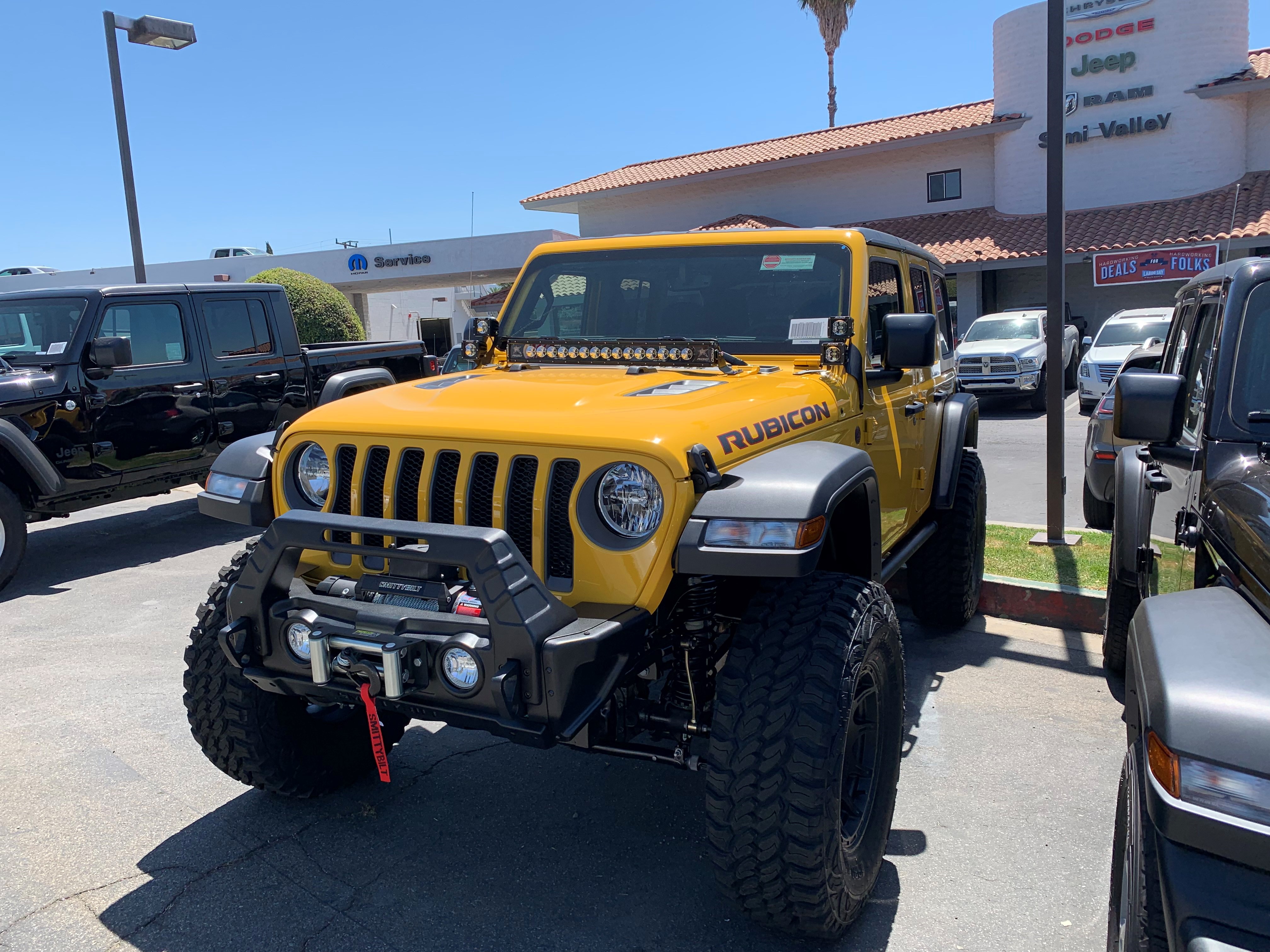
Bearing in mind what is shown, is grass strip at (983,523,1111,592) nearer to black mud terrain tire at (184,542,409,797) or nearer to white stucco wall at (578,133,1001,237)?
black mud terrain tire at (184,542,409,797)

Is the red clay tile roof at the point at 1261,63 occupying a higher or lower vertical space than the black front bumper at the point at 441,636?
higher

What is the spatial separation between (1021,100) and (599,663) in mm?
24220

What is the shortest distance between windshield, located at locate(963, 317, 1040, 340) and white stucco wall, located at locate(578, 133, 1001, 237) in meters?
7.48

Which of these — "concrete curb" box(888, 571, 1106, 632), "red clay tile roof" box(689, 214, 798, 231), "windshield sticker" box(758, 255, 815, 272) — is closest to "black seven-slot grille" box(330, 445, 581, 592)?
"windshield sticker" box(758, 255, 815, 272)

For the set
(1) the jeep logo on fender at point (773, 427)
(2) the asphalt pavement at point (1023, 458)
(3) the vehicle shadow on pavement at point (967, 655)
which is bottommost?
(3) the vehicle shadow on pavement at point (967, 655)

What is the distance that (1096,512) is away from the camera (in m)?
6.96

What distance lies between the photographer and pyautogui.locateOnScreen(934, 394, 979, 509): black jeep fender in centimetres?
493

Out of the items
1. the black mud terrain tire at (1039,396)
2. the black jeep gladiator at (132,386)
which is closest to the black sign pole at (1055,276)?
the black jeep gladiator at (132,386)

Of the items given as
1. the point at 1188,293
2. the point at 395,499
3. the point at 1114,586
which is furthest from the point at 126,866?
the point at 1188,293

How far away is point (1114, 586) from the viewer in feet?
14.5

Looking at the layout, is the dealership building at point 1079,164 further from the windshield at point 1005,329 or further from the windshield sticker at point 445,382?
the windshield sticker at point 445,382

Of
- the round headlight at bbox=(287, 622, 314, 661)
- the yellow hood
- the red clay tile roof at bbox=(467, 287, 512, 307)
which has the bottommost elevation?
the round headlight at bbox=(287, 622, 314, 661)

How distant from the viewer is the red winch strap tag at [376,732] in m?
2.59

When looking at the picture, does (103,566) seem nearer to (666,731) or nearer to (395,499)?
(395,499)
